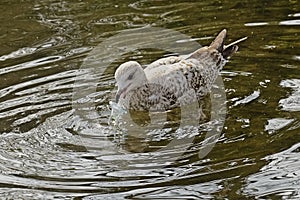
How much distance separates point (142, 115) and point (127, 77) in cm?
38

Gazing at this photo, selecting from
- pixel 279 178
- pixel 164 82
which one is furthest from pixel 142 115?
pixel 279 178

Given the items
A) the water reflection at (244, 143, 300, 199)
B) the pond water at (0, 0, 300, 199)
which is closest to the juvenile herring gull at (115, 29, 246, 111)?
the pond water at (0, 0, 300, 199)

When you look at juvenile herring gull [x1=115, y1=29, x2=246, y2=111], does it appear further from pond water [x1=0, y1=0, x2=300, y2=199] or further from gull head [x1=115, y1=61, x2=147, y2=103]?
pond water [x1=0, y1=0, x2=300, y2=199]

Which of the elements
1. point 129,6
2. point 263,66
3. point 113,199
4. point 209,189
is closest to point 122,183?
point 113,199

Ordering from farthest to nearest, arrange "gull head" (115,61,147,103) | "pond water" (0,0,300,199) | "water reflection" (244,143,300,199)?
"gull head" (115,61,147,103)
"pond water" (0,0,300,199)
"water reflection" (244,143,300,199)

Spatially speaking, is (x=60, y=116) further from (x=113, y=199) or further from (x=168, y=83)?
(x=113, y=199)

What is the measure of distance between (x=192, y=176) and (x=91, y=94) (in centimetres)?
202

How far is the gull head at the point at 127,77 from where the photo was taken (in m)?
6.97

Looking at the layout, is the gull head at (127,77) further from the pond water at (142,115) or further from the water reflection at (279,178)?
the water reflection at (279,178)

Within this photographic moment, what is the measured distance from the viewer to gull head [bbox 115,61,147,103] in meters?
6.97

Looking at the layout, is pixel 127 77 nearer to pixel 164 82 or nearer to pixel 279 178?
pixel 164 82

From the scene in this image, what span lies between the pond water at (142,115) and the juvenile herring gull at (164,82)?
135mm

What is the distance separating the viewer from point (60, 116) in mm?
6973

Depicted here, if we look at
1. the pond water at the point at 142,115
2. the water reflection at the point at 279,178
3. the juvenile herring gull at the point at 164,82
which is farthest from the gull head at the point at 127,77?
the water reflection at the point at 279,178
